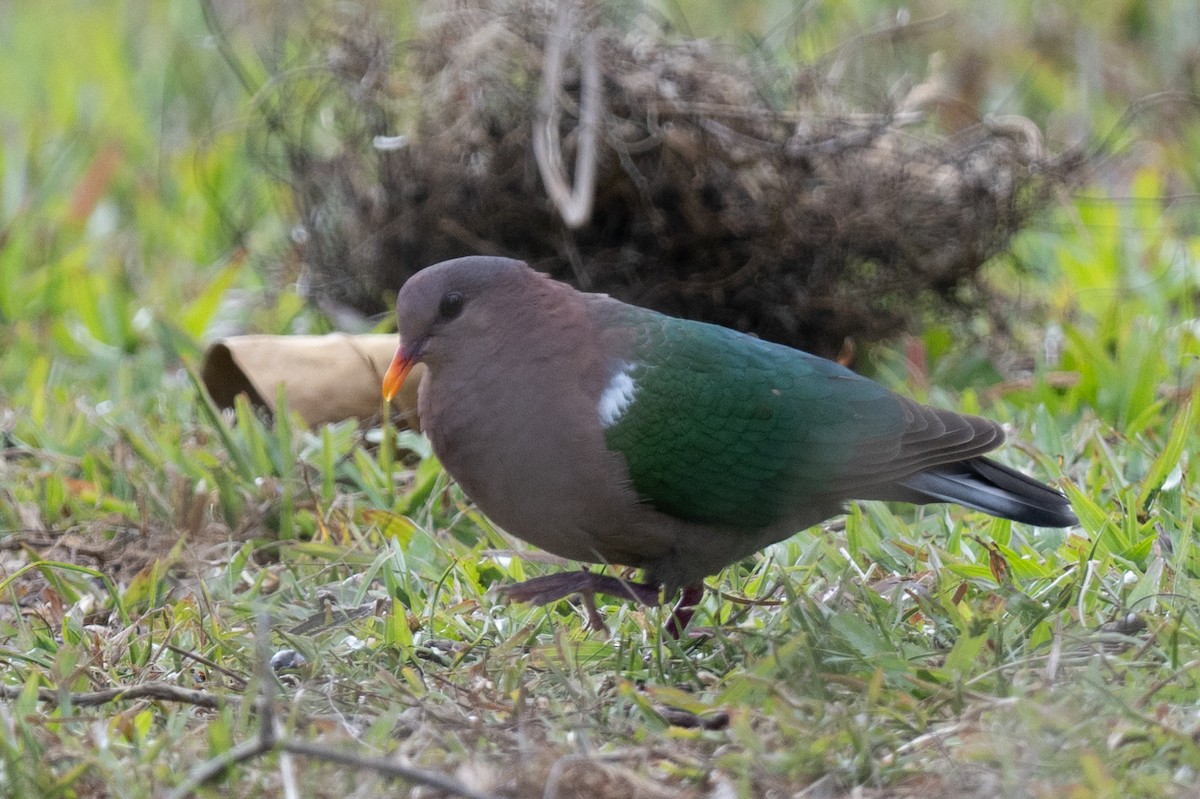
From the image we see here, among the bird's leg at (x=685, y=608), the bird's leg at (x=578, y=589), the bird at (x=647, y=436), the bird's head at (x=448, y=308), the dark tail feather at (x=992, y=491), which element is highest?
the bird's head at (x=448, y=308)

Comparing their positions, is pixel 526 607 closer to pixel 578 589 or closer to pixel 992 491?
pixel 578 589

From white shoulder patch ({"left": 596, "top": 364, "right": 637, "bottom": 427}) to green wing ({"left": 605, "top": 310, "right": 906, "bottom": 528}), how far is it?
0.01m

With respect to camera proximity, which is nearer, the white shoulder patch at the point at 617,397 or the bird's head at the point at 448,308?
the white shoulder patch at the point at 617,397

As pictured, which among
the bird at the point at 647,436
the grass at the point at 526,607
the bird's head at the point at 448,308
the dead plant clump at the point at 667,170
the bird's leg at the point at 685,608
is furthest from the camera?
the dead plant clump at the point at 667,170

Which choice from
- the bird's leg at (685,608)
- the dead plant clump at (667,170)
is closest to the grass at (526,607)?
the bird's leg at (685,608)

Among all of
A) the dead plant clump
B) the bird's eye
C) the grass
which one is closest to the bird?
the bird's eye

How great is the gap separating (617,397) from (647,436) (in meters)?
0.11

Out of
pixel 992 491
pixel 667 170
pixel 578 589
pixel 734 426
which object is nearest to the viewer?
pixel 578 589

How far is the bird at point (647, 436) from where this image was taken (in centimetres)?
308

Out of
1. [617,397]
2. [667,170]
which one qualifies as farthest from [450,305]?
[667,170]

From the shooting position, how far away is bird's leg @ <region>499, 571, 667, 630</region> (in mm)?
3084

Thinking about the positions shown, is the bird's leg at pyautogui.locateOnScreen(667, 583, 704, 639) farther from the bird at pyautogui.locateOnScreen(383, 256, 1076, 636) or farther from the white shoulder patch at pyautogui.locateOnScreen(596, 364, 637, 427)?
the white shoulder patch at pyautogui.locateOnScreen(596, 364, 637, 427)

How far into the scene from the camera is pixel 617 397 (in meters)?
3.13

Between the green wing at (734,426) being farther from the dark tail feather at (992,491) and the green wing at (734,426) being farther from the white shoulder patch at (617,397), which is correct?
the dark tail feather at (992,491)
